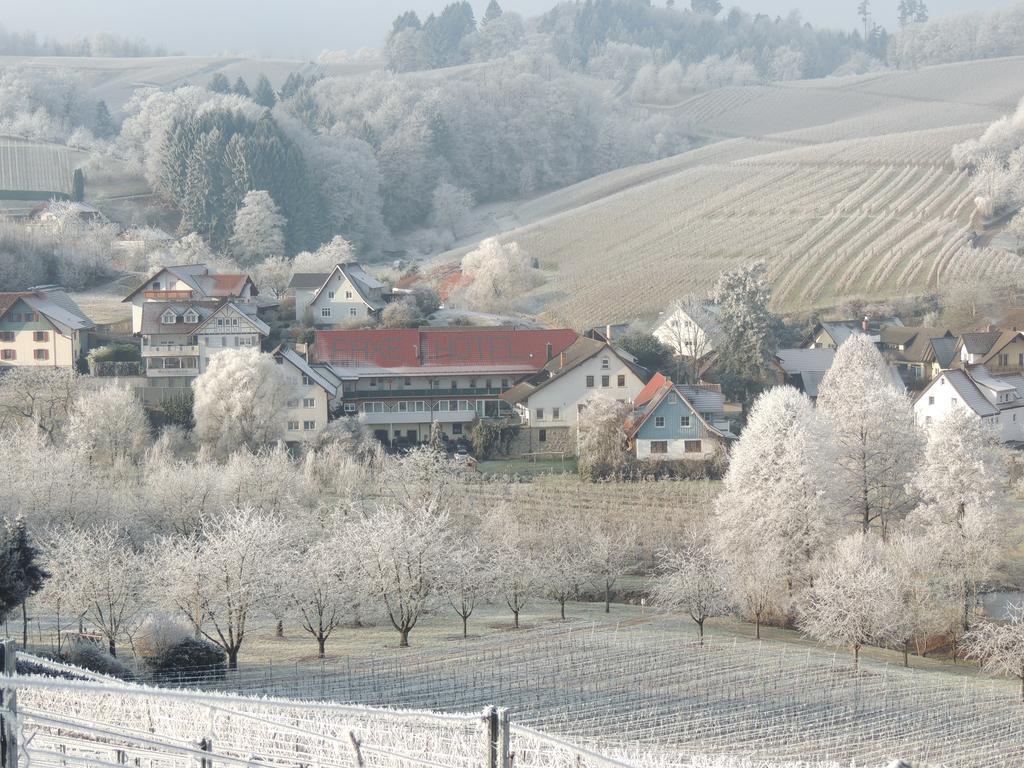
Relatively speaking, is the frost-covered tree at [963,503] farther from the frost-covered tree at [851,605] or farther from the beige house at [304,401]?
the beige house at [304,401]

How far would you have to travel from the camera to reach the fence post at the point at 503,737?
9.05 metres

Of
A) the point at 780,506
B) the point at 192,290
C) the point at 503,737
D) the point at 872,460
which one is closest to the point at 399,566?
the point at 780,506

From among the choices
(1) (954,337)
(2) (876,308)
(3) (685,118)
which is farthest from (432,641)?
(3) (685,118)

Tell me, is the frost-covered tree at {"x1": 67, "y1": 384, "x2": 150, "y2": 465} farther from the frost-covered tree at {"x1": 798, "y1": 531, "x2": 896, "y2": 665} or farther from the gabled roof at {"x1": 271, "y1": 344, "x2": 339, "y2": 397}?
the frost-covered tree at {"x1": 798, "y1": 531, "x2": 896, "y2": 665}

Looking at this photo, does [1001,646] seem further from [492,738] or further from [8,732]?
[8,732]

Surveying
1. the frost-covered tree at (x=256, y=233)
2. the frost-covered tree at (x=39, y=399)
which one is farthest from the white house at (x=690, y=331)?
the frost-covered tree at (x=256, y=233)

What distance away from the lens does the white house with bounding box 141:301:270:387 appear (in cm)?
4847

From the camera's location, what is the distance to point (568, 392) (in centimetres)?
4659

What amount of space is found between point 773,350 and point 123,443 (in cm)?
2235

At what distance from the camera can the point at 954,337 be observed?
53.6 m

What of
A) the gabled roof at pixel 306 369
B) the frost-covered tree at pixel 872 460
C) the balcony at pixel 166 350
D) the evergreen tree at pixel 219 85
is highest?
the evergreen tree at pixel 219 85

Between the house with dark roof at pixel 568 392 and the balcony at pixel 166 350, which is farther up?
the balcony at pixel 166 350

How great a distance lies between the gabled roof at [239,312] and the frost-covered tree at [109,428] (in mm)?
6725

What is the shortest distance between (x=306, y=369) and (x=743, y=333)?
49.5ft
